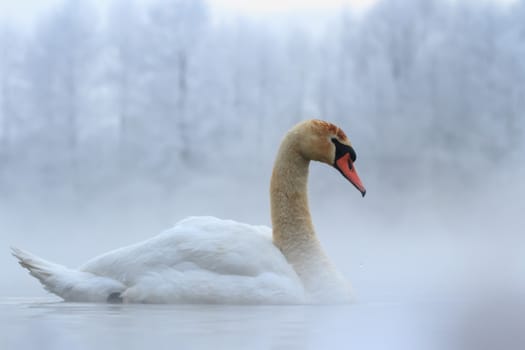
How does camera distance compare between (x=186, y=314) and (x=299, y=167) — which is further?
(x=299, y=167)

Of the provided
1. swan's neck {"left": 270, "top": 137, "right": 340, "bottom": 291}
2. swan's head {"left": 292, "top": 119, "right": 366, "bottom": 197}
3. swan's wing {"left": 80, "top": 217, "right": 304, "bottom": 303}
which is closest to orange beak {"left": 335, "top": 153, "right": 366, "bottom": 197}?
swan's head {"left": 292, "top": 119, "right": 366, "bottom": 197}

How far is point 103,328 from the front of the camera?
12.5 feet

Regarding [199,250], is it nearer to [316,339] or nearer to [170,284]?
[170,284]

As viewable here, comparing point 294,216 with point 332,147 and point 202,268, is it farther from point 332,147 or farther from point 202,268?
point 202,268

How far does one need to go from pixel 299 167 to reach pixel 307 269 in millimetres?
620

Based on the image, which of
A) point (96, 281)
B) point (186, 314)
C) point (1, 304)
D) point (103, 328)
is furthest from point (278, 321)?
point (1, 304)

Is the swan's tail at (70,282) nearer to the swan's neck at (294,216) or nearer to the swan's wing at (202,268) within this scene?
the swan's wing at (202,268)

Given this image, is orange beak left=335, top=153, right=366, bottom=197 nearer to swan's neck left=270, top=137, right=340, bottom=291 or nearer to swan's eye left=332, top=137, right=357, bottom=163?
swan's eye left=332, top=137, right=357, bottom=163

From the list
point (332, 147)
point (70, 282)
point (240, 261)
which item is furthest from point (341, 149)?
point (70, 282)

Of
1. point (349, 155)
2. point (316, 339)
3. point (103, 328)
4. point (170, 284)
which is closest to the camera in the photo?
point (316, 339)

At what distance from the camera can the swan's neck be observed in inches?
207

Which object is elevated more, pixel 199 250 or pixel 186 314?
pixel 199 250

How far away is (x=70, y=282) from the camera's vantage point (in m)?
5.10

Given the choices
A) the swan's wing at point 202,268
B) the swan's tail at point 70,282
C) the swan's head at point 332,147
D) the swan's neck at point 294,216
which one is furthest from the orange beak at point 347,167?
the swan's tail at point 70,282
